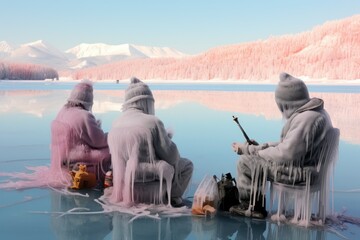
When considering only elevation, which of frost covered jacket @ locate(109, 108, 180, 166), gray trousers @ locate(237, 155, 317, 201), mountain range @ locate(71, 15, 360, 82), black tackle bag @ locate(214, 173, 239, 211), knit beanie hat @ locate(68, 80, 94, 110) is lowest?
black tackle bag @ locate(214, 173, 239, 211)

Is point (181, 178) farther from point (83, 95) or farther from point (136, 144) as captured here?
point (83, 95)

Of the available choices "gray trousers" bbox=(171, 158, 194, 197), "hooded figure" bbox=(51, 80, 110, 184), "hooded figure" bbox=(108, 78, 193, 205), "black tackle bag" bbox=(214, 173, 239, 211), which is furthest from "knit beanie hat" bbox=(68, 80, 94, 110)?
"black tackle bag" bbox=(214, 173, 239, 211)

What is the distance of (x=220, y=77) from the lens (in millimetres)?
36219

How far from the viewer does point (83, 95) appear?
3.66 m

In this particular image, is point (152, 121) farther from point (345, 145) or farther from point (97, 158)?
point (345, 145)

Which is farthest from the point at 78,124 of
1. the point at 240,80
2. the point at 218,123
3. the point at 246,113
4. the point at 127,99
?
the point at 240,80

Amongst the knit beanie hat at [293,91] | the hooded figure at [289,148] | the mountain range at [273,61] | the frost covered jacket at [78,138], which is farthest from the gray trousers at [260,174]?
the mountain range at [273,61]

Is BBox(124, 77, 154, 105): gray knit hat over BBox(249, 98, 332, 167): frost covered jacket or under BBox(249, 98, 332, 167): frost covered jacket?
over

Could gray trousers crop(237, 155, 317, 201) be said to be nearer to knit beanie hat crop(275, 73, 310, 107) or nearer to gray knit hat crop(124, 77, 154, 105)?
knit beanie hat crop(275, 73, 310, 107)

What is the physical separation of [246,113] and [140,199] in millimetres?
7386

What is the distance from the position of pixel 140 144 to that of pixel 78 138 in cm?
93

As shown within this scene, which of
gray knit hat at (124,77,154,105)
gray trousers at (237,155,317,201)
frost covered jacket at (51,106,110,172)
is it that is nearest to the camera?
gray trousers at (237,155,317,201)

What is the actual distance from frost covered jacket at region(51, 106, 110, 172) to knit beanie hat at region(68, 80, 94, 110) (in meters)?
0.06

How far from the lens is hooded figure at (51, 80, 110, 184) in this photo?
3.59 meters
